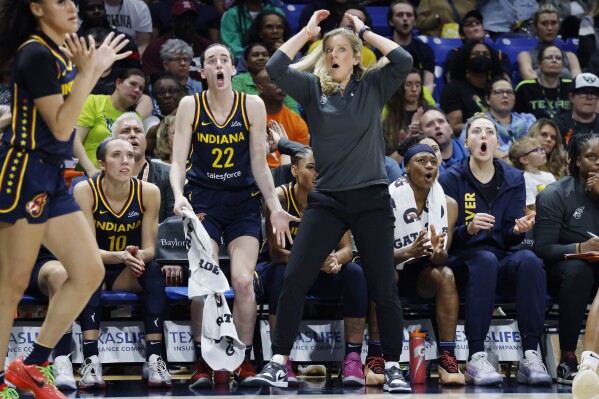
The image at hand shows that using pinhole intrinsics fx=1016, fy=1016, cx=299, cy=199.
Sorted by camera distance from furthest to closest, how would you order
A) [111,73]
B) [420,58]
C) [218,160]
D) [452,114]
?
1. [420,58]
2. [452,114]
3. [111,73]
4. [218,160]

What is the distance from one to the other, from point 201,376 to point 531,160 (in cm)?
358

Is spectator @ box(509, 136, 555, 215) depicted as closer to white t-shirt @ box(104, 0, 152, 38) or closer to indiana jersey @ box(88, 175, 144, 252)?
indiana jersey @ box(88, 175, 144, 252)

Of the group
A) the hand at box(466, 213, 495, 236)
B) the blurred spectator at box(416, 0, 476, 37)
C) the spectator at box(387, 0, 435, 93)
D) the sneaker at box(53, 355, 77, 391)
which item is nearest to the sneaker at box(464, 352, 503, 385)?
the hand at box(466, 213, 495, 236)

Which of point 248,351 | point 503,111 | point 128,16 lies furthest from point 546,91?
point 248,351

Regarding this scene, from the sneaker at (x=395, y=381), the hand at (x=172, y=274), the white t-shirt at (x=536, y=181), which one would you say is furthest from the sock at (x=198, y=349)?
the white t-shirt at (x=536, y=181)

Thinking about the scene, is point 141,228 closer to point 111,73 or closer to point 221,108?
point 221,108

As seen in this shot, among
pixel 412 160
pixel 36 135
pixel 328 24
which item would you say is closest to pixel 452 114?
pixel 328 24

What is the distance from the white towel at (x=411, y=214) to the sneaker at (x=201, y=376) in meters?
1.44

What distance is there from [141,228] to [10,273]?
6.67 feet

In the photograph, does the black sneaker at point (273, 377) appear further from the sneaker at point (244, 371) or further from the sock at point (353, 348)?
the sock at point (353, 348)

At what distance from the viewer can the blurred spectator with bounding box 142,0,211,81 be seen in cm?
999

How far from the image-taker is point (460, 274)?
22.2 ft

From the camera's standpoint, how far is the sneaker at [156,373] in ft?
20.5

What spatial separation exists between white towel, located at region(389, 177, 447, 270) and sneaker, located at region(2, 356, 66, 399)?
2665 mm
